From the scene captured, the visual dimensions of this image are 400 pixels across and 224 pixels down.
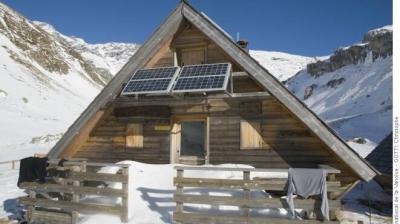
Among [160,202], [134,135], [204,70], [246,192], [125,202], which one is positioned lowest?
[160,202]

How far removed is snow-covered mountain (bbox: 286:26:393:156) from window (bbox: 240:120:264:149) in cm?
1990

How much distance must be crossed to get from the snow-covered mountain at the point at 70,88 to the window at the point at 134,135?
805 inches

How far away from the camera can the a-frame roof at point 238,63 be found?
10.2 m

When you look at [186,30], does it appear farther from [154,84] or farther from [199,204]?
[199,204]

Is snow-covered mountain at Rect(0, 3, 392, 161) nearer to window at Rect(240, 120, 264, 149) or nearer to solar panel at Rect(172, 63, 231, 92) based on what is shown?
window at Rect(240, 120, 264, 149)

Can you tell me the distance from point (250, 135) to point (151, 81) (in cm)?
386

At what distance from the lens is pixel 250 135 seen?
480 inches

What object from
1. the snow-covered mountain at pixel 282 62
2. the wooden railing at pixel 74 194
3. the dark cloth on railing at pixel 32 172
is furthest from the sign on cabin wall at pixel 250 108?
the snow-covered mountain at pixel 282 62

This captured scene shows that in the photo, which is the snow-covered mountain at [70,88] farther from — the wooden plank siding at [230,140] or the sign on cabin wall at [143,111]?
the sign on cabin wall at [143,111]

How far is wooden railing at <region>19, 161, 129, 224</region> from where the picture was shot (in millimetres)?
9477

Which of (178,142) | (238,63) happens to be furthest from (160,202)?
(238,63)

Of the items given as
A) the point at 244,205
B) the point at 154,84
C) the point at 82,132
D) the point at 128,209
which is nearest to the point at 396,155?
the point at 244,205

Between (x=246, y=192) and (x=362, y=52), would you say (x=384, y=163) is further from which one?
(x=362, y=52)

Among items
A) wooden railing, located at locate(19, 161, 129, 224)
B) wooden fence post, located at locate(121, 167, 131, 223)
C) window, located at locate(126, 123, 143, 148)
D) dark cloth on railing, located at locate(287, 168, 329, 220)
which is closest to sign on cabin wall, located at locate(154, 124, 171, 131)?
window, located at locate(126, 123, 143, 148)
